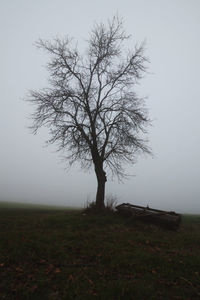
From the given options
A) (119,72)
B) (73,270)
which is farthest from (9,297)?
(119,72)

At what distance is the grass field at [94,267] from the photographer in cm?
322

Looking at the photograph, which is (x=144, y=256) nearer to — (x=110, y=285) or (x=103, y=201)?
(x=110, y=285)

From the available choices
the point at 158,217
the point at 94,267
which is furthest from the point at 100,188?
the point at 94,267

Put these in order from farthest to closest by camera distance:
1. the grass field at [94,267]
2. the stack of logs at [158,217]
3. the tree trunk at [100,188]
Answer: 1. the tree trunk at [100,188]
2. the stack of logs at [158,217]
3. the grass field at [94,267]

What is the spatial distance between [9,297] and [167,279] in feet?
11.3

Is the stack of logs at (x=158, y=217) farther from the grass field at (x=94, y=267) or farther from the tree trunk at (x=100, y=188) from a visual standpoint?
the tree trunk at (x=100, y=188)

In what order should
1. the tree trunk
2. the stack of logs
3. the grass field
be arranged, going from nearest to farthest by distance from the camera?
the grass field
the stack of logs
the tree trunk

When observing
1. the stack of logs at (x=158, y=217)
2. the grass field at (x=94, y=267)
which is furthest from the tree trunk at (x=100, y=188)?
the grass field at (x=94, y=267)

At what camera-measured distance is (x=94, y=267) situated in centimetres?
426

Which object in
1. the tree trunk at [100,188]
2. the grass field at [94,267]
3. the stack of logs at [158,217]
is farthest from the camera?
the tree trunk at [100,188]

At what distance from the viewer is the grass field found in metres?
3.22

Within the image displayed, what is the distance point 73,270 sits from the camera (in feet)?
13.2

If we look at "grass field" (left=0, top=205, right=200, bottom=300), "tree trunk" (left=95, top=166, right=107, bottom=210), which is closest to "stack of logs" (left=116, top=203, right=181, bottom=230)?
"grass field" (left=0, top=205, right=200, bottom=300)

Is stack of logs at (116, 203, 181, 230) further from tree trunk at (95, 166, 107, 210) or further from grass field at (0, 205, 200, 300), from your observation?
tree trunk at (95, 166, 107, 210)
